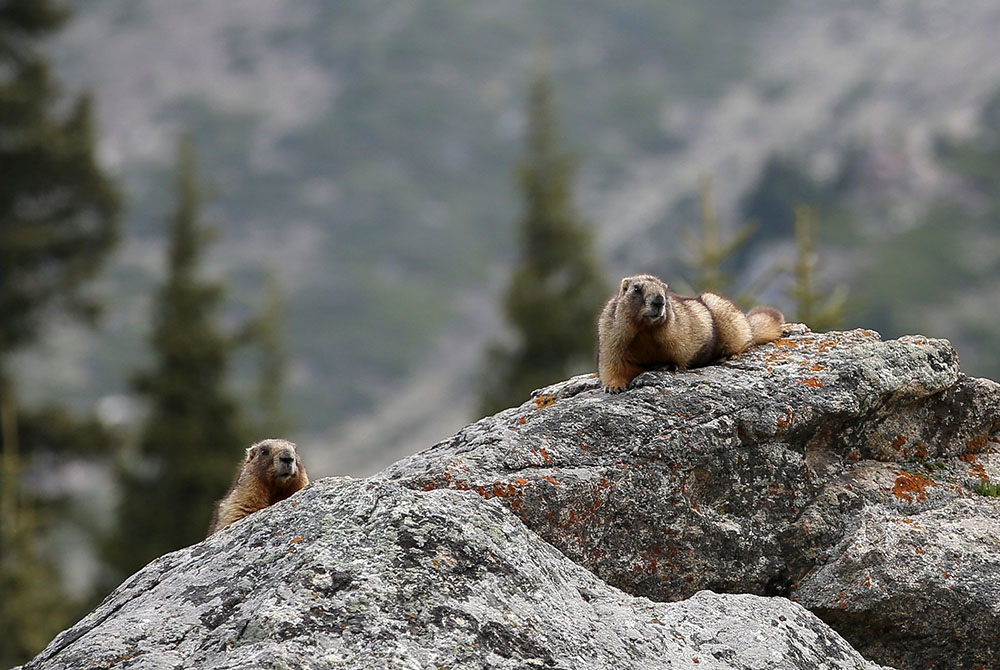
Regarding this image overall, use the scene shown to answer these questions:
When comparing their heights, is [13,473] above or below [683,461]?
above

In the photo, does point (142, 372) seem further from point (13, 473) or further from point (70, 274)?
point (13, 473)

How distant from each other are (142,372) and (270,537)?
33.5m

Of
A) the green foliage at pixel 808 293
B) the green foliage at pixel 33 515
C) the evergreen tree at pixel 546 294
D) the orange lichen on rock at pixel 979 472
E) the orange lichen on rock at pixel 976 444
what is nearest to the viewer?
the orange lichen on rock at pixel 979 472

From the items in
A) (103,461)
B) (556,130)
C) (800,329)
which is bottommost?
(800,329)

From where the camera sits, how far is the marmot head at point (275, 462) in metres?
12.7

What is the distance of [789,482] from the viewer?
36.6ft

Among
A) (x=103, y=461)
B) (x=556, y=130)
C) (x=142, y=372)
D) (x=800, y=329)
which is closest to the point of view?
(x=800, y=329)

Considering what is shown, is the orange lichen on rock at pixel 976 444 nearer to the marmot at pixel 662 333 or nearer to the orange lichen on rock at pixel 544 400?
the marmot at pixel 662 333

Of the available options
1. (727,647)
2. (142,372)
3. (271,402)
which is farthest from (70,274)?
(727,647)

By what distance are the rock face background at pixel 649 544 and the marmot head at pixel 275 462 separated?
211 centimetres

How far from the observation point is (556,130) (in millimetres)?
53844

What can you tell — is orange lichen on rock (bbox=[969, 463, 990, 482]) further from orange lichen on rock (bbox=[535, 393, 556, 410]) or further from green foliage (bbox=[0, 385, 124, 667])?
green foliage (bbox=[0, 385, 124, 667])

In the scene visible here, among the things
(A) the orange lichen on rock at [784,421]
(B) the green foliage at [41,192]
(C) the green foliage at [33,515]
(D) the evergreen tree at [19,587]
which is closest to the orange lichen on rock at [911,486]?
(A) the orange lichen on rock at [784,421]

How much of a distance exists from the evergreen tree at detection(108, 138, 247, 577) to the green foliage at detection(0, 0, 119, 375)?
3444mm
